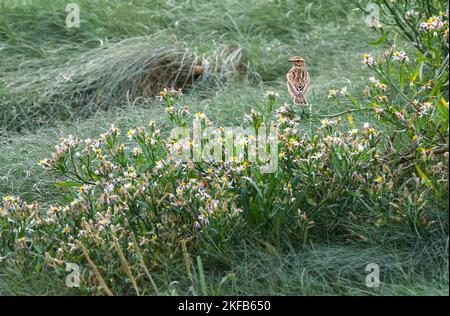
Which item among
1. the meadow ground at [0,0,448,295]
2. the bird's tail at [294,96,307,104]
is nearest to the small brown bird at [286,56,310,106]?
the bird's tail at [294,96,307,104]

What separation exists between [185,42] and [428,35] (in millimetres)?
3638

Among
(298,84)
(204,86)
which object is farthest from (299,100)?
(204,86)

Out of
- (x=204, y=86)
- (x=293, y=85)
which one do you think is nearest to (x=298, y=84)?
(x=293, y=85)

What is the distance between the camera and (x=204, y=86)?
22.2 ft

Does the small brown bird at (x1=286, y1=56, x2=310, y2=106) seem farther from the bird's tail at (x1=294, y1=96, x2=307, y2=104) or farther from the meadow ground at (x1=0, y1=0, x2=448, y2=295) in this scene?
the meadow ground at (x1=0, y1=0, x2=448, y2=295)

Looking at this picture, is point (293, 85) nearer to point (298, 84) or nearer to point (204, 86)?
point (298, 84)

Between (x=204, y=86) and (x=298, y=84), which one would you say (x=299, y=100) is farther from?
(x=204, y=86)

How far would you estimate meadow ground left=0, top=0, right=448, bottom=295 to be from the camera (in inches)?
138

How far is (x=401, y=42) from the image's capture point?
665cm

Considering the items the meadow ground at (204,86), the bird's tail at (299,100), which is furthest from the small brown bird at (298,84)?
the meadow ground at (204,86)

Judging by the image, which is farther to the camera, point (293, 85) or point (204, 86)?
point (204, 86)

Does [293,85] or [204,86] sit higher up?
[293,85]
